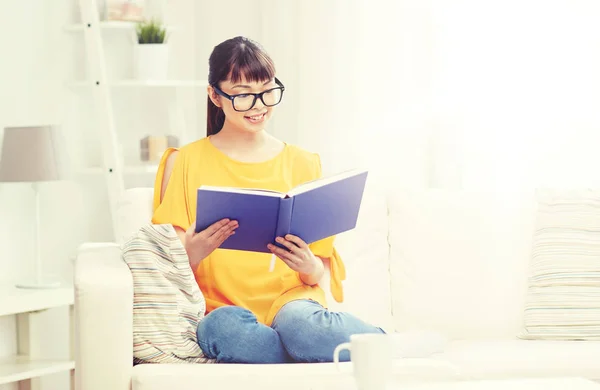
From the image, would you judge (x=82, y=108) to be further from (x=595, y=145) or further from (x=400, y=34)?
(x=595, y=145)

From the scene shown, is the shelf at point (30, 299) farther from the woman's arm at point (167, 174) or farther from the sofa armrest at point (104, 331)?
the sofa armrest at point (104, 331)

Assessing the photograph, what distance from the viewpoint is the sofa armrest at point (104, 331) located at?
1.94m

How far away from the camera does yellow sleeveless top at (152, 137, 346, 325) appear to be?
2.27 metres

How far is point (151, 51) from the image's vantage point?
3.55 meters

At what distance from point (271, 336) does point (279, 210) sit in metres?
0.29

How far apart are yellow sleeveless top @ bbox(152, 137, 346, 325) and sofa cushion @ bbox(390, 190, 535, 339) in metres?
0.32

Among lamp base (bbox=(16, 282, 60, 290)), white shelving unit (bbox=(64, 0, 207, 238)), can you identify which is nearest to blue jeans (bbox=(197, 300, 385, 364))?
lamp base (bbox=(16, 282, 60, 290))

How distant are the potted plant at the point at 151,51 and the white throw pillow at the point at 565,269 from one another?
1.62m

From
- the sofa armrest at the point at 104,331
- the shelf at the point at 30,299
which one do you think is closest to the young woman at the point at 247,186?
the sofa armrest at the point at 104,331

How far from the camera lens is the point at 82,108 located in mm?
3641

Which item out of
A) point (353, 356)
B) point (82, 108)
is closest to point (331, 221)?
point (353, 356)

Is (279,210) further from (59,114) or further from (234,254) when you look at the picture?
(59,114)

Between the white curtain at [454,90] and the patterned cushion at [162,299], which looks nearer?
the patterned cushion at [162,299]

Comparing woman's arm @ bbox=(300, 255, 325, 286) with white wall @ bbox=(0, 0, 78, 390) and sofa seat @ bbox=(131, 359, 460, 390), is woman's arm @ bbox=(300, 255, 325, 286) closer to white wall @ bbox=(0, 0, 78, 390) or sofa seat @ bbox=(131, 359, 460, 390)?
sofa seat @ bbox=(131, 359, 460, 390)
